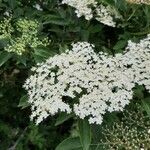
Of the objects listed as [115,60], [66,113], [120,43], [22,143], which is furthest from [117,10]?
[22,143]

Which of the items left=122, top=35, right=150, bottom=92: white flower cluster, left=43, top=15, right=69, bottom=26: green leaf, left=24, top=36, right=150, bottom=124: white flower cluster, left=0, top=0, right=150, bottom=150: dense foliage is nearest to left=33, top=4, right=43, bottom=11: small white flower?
left=0, top=0, right=150, bottom=150: dense foliage

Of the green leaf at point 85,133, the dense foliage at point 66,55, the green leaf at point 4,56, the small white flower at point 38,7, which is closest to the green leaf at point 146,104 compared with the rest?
the dense foliage at point 66,55

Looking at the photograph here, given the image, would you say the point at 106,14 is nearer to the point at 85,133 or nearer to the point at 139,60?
the point at 139,60

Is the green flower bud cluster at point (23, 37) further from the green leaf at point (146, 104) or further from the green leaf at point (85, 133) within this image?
the green leaf at point (146, 104)

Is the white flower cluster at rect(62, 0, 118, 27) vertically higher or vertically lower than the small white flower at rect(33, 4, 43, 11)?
lower

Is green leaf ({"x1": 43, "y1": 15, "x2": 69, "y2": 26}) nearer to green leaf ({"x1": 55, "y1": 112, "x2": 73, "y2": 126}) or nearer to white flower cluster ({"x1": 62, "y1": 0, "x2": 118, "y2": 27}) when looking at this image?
white flower cluster ({"x1": 62, "y1": 0, "x2": 118, "y2": 27})

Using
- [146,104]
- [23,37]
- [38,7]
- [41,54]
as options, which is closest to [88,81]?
[146,104]

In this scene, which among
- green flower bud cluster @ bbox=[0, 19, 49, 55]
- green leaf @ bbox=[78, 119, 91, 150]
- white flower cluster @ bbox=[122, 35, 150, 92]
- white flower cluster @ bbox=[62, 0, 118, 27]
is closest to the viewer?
green leaf @ bbox=[78, 119, 91, 150]
